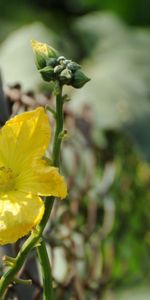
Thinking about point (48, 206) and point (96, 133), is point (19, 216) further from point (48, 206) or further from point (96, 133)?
point (96, 133)

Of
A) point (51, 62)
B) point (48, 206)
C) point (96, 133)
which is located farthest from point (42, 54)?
A: point (96, 133)

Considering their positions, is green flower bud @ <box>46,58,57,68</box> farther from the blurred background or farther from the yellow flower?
the blurred background

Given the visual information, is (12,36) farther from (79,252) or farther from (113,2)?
(79,252)

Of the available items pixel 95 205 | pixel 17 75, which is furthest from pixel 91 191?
pixel 17 75

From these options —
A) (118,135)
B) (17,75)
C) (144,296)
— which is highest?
(17,75)

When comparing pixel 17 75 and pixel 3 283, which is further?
pixel 17 75

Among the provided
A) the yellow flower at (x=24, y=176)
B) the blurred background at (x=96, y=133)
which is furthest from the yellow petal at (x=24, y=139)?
the blurred background at (x=96, y=133)
